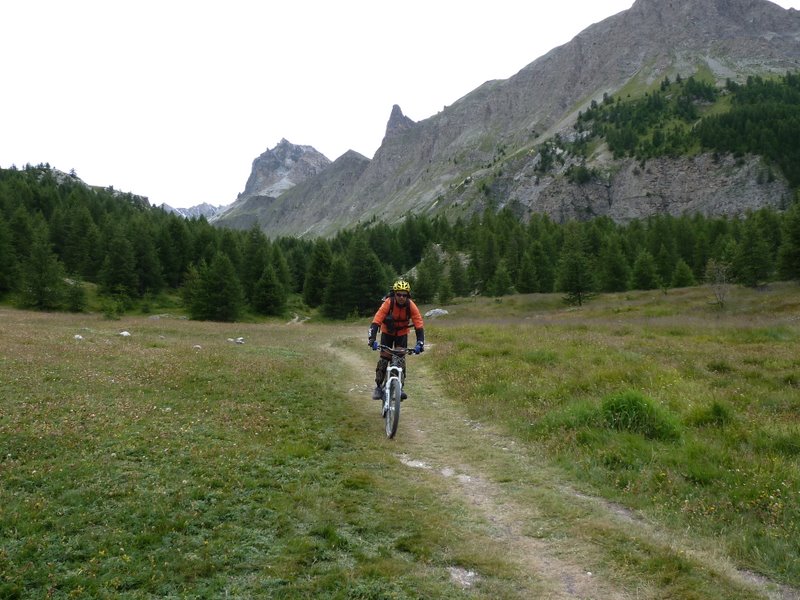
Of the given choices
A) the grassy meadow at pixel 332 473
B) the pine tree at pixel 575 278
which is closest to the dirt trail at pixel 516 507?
the grassy meadow at pixel 332 473

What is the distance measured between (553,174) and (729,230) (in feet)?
355

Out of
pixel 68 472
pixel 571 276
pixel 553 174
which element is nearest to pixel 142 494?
pixel 68 472

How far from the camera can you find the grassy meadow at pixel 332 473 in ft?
17.9

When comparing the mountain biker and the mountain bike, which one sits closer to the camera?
the mountain bike

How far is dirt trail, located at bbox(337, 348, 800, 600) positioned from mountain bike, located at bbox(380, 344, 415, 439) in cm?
42

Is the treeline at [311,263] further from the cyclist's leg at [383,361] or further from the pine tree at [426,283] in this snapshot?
the cyclist's leg at [383,361]

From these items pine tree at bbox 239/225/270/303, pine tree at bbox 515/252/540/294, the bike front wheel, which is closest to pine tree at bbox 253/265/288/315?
pine tree at bbox 239/225/270/303

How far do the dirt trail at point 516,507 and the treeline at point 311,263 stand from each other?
48.9 meters

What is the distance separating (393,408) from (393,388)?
24.7 inches

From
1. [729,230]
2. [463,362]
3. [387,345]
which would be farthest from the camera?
[729,230]

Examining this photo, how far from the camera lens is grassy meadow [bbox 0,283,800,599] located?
5.45 meters

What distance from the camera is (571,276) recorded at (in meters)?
68.1

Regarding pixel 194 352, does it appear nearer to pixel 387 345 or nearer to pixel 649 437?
pixel 387 345

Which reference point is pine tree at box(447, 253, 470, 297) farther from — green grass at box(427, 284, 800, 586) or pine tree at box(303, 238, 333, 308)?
green grass at box(427, 284, 800, 586)
